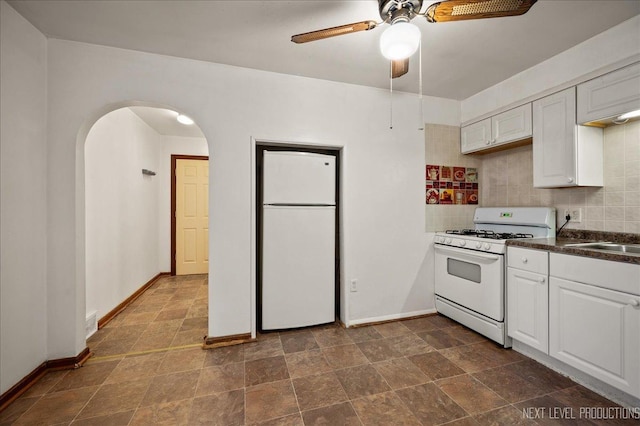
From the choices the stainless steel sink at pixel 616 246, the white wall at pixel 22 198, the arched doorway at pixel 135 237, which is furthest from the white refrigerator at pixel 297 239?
the stainless steel sink at pixel 616 246

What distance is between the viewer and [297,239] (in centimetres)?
263

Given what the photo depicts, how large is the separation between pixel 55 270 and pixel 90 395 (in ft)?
3.09

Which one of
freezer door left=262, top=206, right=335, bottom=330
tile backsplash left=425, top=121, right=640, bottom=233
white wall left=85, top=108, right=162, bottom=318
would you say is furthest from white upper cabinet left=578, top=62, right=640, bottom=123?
white wall left=85, top=108, right=162, bottom=318

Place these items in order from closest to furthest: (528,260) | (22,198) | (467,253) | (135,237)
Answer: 1. (22,198)
2. (528,260)
3. (467,253)
4. (135,237)

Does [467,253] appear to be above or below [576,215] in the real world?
below

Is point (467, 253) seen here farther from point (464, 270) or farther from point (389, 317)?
point (389, 317)

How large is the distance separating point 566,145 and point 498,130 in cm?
66

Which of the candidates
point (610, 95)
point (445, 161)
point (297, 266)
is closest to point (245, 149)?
point (297, 266)

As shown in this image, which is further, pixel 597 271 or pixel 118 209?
pixel 118 209

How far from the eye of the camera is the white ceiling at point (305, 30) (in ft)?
5.64

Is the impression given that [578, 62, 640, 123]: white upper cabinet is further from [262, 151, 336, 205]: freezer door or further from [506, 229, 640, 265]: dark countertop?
[262, 151, 336, 205]: freezer door

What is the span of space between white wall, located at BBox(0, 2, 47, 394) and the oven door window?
3492 millimetres

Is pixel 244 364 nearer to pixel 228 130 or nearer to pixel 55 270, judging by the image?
pixel 55 270

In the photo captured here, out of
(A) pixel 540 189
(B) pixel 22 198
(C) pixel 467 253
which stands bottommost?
(C) pixel 467 253
